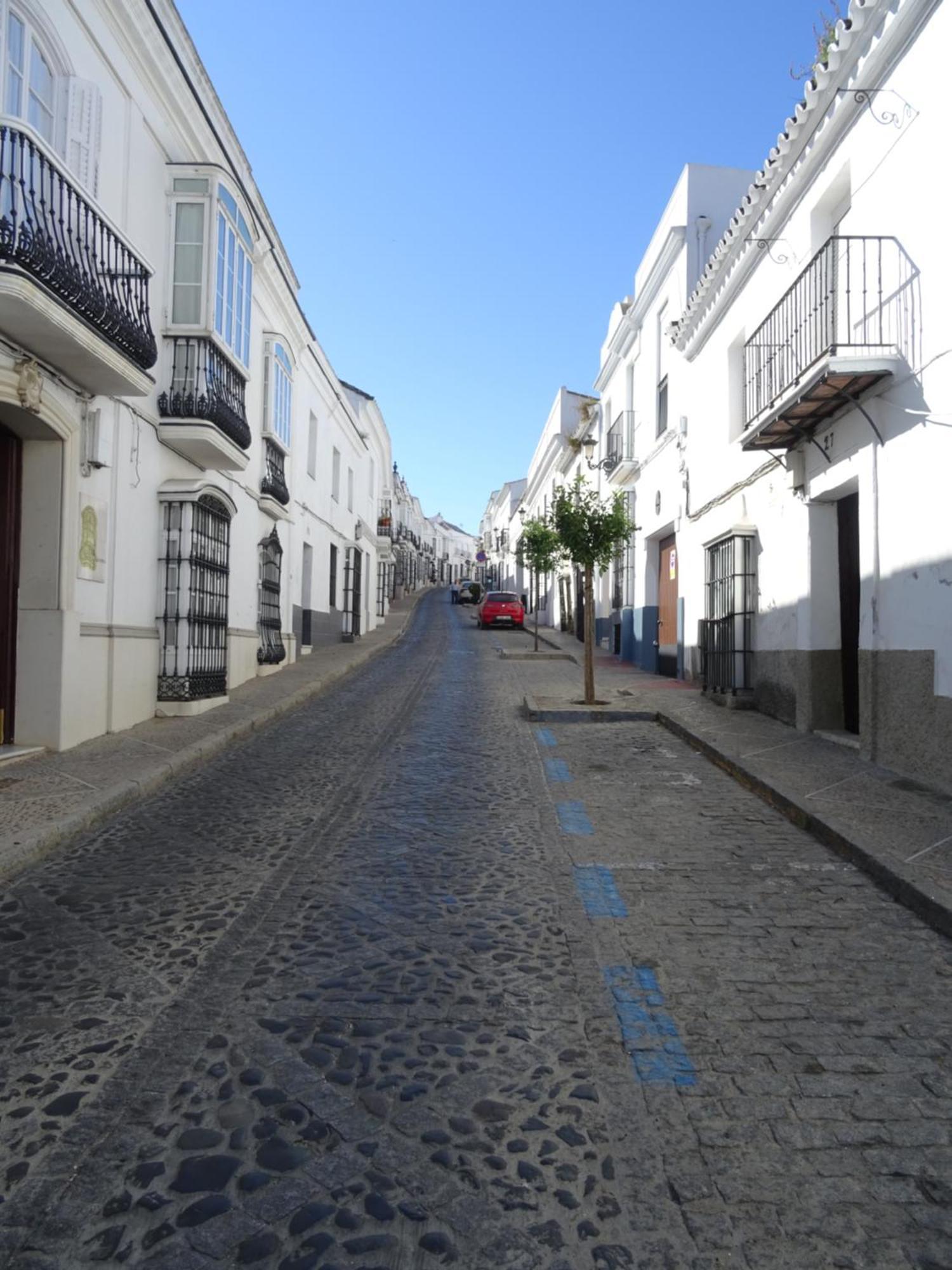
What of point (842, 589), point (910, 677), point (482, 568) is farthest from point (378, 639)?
point (482, 568)

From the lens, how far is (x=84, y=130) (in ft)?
26.1

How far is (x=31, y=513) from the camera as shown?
8.01 meters

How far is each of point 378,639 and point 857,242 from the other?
18192 mm

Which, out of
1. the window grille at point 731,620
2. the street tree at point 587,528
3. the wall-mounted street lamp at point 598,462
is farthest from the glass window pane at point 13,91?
the wall-mounted street lamp at point 598,462

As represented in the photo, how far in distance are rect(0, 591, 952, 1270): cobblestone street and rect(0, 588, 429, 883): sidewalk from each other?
0.74ft

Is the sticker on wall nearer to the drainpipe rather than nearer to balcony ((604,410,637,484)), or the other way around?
the drainpipe

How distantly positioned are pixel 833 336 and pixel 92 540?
682 centimetres

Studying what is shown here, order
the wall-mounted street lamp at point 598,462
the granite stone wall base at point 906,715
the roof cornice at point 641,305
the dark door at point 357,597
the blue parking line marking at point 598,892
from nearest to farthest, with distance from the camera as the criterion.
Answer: the blue parking line marking at point 598,892 → the granite stone wall base at point 906,715 → the roof cornice at point 641,305 → the wall-mounted street lamp at point 598,462 → the dark door at point 357,597

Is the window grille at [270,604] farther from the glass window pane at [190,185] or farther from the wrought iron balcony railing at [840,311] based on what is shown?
the wrought iron balcony railing at [840,311]

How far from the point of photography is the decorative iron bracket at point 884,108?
281 inches

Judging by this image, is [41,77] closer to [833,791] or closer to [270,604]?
[833,791]

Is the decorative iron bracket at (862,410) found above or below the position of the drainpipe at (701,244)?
below

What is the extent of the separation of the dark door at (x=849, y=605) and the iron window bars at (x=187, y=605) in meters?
6.98

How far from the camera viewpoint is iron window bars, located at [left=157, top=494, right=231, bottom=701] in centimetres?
1041
